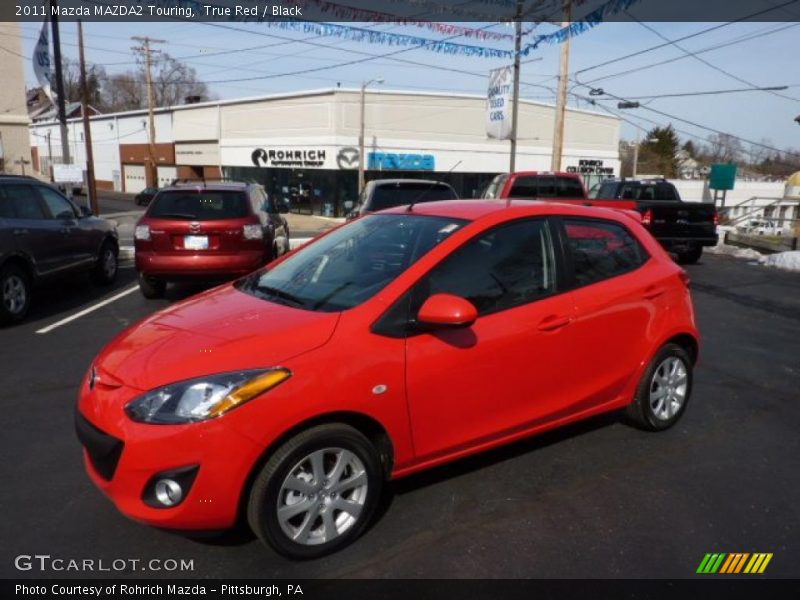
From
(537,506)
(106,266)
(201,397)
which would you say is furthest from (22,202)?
(537,506)

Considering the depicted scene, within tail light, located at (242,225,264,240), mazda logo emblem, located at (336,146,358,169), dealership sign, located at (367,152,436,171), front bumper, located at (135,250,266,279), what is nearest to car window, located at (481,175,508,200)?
tail light, located at (242,225,264,240)

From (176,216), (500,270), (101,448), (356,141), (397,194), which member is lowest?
(101,448)

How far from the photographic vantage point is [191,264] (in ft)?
26.4

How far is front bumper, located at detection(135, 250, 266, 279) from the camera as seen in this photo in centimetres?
806

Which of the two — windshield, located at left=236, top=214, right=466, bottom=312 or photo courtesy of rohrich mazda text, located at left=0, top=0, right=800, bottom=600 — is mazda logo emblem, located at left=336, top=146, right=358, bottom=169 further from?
windshield, located at left=236, top=214, right=466, bottom=312

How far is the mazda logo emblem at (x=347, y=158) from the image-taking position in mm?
37500

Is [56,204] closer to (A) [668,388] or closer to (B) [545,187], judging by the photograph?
(A) [668,388]

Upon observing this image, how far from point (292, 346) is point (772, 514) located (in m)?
2.74

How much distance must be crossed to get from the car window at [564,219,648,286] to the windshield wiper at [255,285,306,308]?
1682mm

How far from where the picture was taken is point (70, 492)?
358 cm

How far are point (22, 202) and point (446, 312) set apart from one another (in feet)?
22.9

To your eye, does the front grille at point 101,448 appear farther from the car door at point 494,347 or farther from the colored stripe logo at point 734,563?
the colored stripe logo at point 734,563

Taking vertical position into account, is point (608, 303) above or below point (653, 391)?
above

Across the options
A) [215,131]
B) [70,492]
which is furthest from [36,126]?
[70,492]
